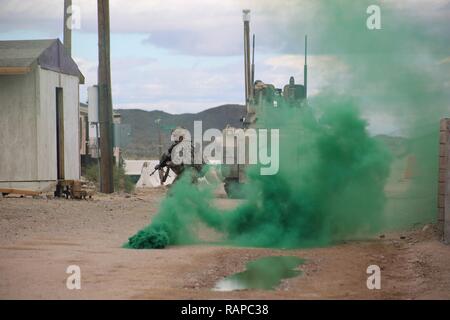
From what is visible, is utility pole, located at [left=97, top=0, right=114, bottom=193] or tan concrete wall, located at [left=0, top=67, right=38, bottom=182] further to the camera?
utility pole, located at [left=97, top=0, right=114, bottom=193]

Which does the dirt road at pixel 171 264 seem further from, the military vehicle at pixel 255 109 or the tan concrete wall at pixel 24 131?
the military vehicle at pixel 255 109

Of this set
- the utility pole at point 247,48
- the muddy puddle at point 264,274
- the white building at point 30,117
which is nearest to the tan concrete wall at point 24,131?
the white building at point 30,117

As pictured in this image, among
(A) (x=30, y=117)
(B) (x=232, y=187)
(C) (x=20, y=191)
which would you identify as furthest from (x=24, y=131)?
(B) (x=232, y=187)

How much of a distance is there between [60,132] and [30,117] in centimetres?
171

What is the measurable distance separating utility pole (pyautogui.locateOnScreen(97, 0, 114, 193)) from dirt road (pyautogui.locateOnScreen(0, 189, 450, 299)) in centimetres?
547

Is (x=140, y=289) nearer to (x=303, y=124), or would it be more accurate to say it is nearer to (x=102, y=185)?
(x=303, y=124)

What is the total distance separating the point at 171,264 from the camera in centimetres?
1194

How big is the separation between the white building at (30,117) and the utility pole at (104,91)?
1090mm

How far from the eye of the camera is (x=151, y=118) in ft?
325

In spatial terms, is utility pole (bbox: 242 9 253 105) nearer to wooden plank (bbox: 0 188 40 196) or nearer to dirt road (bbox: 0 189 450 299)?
wooden plank (bbox: 0 188 40 196)

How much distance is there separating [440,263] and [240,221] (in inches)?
184

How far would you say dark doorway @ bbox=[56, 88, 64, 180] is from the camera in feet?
75.6

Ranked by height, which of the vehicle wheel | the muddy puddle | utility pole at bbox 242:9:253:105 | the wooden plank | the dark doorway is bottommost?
the muddy puddle

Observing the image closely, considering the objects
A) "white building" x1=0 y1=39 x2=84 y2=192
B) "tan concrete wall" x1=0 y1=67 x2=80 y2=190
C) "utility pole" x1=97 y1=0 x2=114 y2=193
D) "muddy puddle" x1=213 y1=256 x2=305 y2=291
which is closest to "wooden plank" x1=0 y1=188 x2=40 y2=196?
"white building" x1=0 y1=39 x2=84 y2=192
